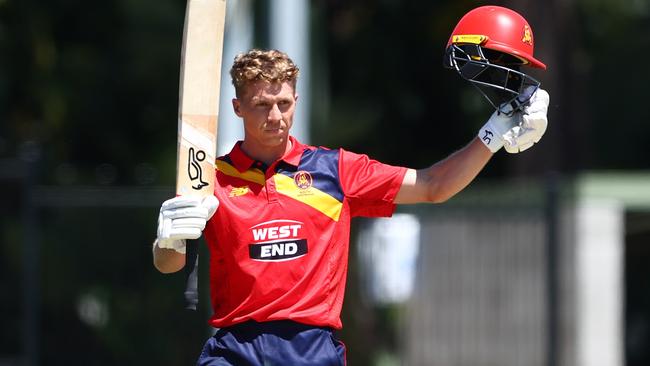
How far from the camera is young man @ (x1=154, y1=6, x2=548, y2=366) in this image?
4.66 m

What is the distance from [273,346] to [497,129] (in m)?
1.07

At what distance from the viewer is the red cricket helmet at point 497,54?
4711 mm

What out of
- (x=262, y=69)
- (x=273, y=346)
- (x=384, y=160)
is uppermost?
(x=384, y=160)

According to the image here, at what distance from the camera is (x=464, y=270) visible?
11.3 metres

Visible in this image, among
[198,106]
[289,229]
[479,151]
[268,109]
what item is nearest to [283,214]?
[289,229]

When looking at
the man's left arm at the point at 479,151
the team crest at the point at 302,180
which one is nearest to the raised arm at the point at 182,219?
the team crest at the point at 302,180

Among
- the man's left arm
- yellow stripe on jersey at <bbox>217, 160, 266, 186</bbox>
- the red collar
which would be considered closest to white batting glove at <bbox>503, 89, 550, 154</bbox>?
the man's left arm

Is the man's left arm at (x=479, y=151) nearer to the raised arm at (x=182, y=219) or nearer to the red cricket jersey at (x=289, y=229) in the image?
the red cricket jersey at (x=289, y=229)

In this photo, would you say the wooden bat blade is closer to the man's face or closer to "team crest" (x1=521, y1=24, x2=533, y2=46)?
the man's face

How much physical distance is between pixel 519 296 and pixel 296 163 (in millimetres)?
6494

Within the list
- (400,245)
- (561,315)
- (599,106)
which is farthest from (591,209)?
(599,106)

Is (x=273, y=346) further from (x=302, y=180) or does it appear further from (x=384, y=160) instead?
(x=384, y=160)

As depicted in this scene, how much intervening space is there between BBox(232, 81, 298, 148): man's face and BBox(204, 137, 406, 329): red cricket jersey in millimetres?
130

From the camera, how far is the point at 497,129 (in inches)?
186
